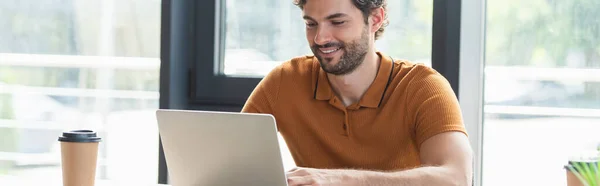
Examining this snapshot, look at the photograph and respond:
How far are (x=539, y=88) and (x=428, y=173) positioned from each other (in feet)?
3.00

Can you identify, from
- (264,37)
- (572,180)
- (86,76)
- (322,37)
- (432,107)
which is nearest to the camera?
(572,180)

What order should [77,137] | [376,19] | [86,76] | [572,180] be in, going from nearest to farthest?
1. [572,180]
2. [77,137]
3. [376,19]
4. [86,76]

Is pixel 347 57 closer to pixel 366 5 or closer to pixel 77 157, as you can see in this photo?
pixel 366 5

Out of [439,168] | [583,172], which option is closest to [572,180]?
[583,172]

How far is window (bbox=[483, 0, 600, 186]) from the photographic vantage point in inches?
107

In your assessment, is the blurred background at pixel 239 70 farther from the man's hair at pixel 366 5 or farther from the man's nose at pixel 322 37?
the man's nose at pixel 322 37

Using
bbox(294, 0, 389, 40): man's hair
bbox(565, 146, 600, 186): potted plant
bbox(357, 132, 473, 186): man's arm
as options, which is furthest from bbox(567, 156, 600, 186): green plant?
bbox(294, 0, 389, 40): man's hair

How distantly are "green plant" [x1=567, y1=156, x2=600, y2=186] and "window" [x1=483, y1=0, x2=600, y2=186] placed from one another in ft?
2.52

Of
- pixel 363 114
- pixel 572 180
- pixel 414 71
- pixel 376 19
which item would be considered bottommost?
pixel 572 180

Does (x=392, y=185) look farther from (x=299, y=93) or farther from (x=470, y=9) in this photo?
(x=470, y=9)

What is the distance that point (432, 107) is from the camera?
2238 mm

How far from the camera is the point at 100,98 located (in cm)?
358

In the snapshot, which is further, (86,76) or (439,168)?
(86,76)

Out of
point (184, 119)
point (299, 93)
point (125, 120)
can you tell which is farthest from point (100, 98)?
point (184, 119)
